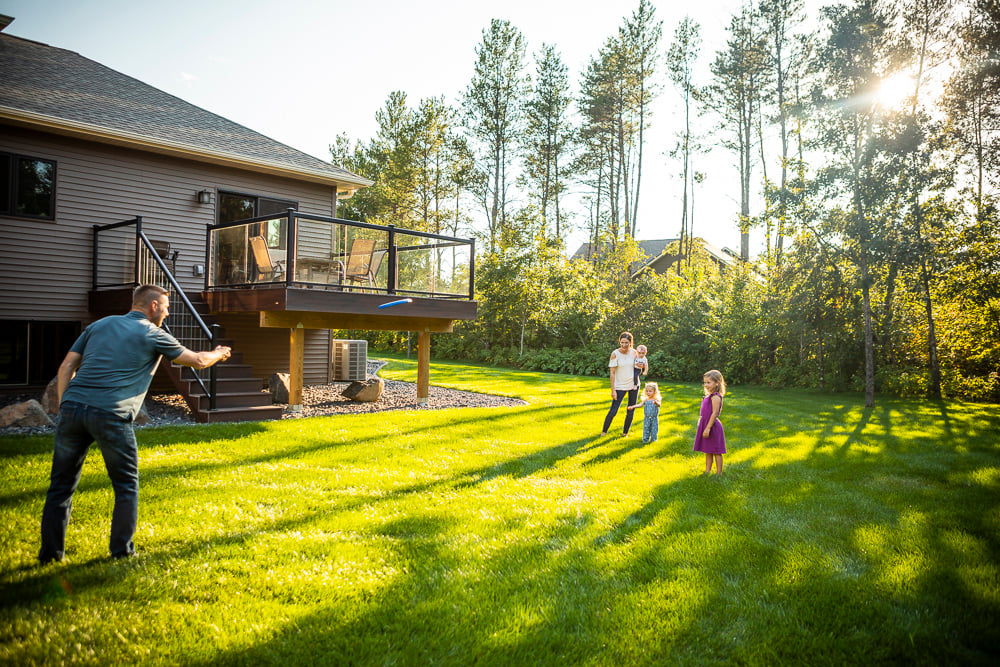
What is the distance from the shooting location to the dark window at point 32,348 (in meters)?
10.8

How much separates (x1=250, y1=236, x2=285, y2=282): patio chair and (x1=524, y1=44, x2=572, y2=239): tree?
20003 mm

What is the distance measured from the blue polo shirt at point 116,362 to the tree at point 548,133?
84.6 ft

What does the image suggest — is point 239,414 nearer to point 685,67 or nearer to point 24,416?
point 24,416

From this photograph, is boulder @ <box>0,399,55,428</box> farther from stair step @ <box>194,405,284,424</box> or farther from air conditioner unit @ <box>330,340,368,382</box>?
air conditioner unit @ <box>330,340,368,382</box>

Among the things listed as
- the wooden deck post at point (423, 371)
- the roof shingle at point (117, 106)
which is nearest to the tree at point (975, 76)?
the wooden deck post at point (423, 371)

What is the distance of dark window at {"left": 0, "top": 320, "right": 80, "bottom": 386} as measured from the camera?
10.8 meters

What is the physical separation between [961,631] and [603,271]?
21013 millimetres

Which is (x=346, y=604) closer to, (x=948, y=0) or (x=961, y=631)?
(x=961, y=631)

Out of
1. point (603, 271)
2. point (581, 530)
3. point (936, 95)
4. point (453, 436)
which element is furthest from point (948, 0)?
point (581, 530)

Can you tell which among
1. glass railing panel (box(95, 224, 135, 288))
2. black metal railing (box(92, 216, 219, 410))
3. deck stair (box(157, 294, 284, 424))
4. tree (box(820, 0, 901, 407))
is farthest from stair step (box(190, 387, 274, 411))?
tree (box(820, 0, 901, 407))

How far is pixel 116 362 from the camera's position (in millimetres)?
3725

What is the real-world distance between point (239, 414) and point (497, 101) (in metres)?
24.7

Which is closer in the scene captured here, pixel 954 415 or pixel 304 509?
pixel 304 509

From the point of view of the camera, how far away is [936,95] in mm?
13656
